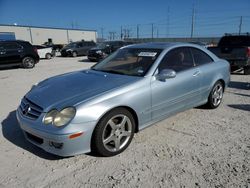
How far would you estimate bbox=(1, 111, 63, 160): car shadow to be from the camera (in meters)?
3.44

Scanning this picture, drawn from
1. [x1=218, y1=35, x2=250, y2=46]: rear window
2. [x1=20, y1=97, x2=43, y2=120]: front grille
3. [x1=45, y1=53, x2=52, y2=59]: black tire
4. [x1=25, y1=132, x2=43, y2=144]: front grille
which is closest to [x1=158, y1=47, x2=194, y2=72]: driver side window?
[x1=20, y1=97, x2=43, y2=120]: front grille

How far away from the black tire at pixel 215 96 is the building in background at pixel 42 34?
3782cm

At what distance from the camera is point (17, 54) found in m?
13.5

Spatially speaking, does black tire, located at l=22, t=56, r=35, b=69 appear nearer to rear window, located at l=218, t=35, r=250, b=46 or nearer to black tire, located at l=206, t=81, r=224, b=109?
rear window, located at l=218, t=35, r=250, b=46

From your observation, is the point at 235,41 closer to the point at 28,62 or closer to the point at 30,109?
the point at 30,109

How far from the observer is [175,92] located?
13.3 feet

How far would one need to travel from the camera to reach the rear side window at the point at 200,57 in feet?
15.5

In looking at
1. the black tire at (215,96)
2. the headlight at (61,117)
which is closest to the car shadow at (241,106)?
the black tire at (215,96)

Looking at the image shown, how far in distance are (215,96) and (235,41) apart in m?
6.02

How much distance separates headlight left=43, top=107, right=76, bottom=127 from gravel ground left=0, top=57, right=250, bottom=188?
2.07ft

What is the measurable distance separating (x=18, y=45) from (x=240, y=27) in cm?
3074

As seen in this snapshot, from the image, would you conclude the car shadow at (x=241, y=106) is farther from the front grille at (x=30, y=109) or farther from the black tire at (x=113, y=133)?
the front grille at (x=30, y=109)

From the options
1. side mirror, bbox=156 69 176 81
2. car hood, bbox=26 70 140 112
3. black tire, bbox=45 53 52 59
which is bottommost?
black tire, bbox=45 53 52 59


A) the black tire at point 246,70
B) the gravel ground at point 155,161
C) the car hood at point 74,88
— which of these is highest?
the car hood at point 74,88
